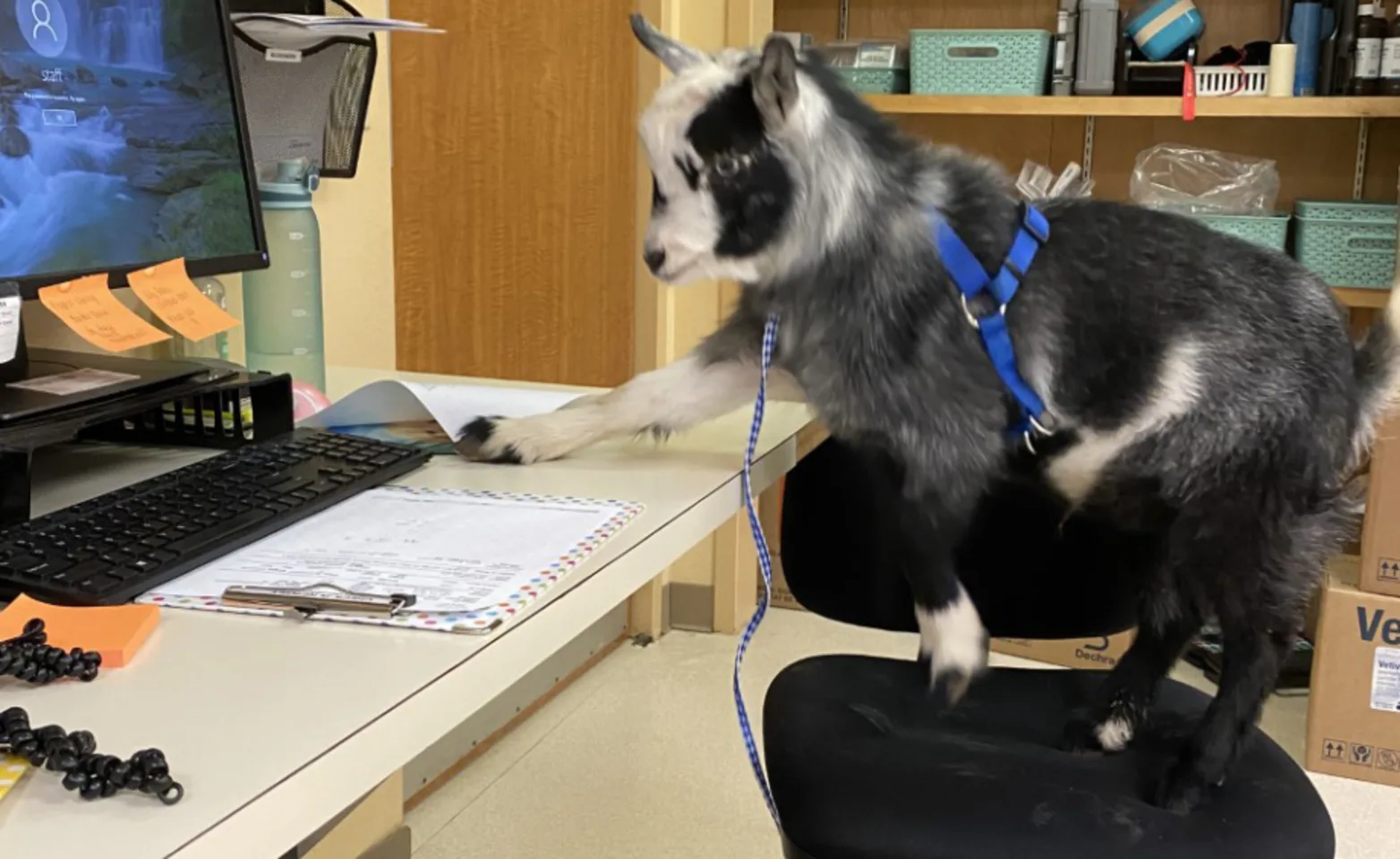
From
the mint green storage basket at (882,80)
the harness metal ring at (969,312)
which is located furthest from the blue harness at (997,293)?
the mint green storage basket at (882,80)

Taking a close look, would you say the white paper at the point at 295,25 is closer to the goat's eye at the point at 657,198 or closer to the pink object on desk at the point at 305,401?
the pink object on desk at the point at 305,401

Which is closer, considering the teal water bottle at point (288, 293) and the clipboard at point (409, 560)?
the clipboard at point (409, 560)

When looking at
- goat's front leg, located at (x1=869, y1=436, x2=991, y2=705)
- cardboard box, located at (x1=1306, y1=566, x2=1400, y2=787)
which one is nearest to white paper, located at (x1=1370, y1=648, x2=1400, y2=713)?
cardboard box, located at (x1=1306, y1=566, x2=1400, y2=787)

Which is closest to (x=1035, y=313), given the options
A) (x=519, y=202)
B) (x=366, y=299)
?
(x=366, y=299)

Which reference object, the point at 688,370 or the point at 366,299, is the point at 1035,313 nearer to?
the point at 688,370

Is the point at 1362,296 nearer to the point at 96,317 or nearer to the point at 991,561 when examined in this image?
the point at 991,561

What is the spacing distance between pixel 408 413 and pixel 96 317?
1.03 feet

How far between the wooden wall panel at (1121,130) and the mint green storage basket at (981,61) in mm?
144

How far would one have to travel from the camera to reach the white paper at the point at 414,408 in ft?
4.09

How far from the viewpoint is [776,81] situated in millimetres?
983

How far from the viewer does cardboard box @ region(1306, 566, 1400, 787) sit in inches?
88.5

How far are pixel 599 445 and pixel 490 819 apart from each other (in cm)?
105

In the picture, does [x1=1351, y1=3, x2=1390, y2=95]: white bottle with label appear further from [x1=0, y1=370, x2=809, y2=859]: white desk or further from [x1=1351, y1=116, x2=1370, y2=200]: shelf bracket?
[x1=0, y1=370, x2=809, y2=859]: white desk

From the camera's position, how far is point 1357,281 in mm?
2543
